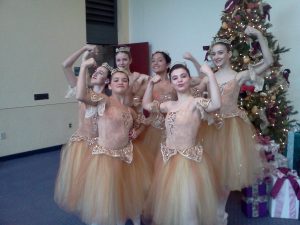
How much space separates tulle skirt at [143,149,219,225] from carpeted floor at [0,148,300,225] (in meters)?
0.92

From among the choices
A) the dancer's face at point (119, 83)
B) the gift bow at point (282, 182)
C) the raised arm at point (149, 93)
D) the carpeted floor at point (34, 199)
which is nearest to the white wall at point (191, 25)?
the gift bow at point (282, 182)

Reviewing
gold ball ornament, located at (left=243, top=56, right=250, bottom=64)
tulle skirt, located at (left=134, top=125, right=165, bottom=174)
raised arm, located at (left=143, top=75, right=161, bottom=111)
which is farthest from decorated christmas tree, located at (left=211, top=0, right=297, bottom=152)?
raised arm, located at (left=143, top=75, right=161, bottom=111)

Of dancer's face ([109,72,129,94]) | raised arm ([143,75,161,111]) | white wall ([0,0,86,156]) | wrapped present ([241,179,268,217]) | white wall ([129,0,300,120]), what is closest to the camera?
dancer's face ([109,72,129,94])

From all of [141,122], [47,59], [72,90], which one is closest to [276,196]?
[141,122]

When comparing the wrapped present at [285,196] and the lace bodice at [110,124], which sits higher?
the lace bodice at [110,124]

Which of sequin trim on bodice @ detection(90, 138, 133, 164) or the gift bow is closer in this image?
sequin trim on bodice @ detection(90, 138, 133, 164)

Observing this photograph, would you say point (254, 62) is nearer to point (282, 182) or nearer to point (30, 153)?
point (282, 182)

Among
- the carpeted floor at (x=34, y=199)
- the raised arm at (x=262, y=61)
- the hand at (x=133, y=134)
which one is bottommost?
the carpeted floor at (x=34, y=199)

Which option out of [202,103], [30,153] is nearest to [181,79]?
[202,103]

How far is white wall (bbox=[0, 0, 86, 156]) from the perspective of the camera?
4.58 meters

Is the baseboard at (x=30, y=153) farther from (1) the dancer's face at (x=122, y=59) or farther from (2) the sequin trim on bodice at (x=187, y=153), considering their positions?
(2) the sequin trim on bodice at (x=187, y=153)

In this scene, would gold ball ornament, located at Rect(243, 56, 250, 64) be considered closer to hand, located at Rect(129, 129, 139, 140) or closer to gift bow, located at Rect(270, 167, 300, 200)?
gift bow, located at Rect(270, 167, 300, 200)

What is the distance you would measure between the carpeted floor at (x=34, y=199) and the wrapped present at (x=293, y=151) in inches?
26.7

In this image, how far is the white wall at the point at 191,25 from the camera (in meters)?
4.00
